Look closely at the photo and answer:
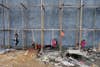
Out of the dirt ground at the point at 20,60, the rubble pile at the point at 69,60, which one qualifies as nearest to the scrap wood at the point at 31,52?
the dirt ground at the point at 20,60

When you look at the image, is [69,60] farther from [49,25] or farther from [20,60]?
[49,25]

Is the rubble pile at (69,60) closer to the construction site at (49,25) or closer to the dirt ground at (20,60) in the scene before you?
the dirt ground at (20,60)

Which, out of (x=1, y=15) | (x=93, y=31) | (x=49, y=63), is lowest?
(x=49, y=63)

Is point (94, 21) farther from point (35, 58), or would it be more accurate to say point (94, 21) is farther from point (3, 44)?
point (3, 44)

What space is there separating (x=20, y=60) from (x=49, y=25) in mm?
3545

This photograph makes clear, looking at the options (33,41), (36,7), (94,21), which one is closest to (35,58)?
(33,41)

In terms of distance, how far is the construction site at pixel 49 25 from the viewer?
12844 millimetres

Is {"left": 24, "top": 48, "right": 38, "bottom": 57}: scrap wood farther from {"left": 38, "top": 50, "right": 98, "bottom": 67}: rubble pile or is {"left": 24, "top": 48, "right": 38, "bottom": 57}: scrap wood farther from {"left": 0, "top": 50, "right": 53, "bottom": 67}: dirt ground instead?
{"left": 38, "top": 50, "right": 98, "bottom": 67}: rubble pile

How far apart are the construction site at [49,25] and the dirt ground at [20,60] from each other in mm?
1278

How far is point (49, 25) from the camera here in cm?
1301

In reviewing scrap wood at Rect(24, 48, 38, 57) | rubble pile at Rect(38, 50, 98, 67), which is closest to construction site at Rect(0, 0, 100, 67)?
scrap wood at Rect(24, 48, 38, 57)

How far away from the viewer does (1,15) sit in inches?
512

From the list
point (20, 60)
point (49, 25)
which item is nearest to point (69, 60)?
point (20, 60)

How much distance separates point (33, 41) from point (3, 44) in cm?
171
